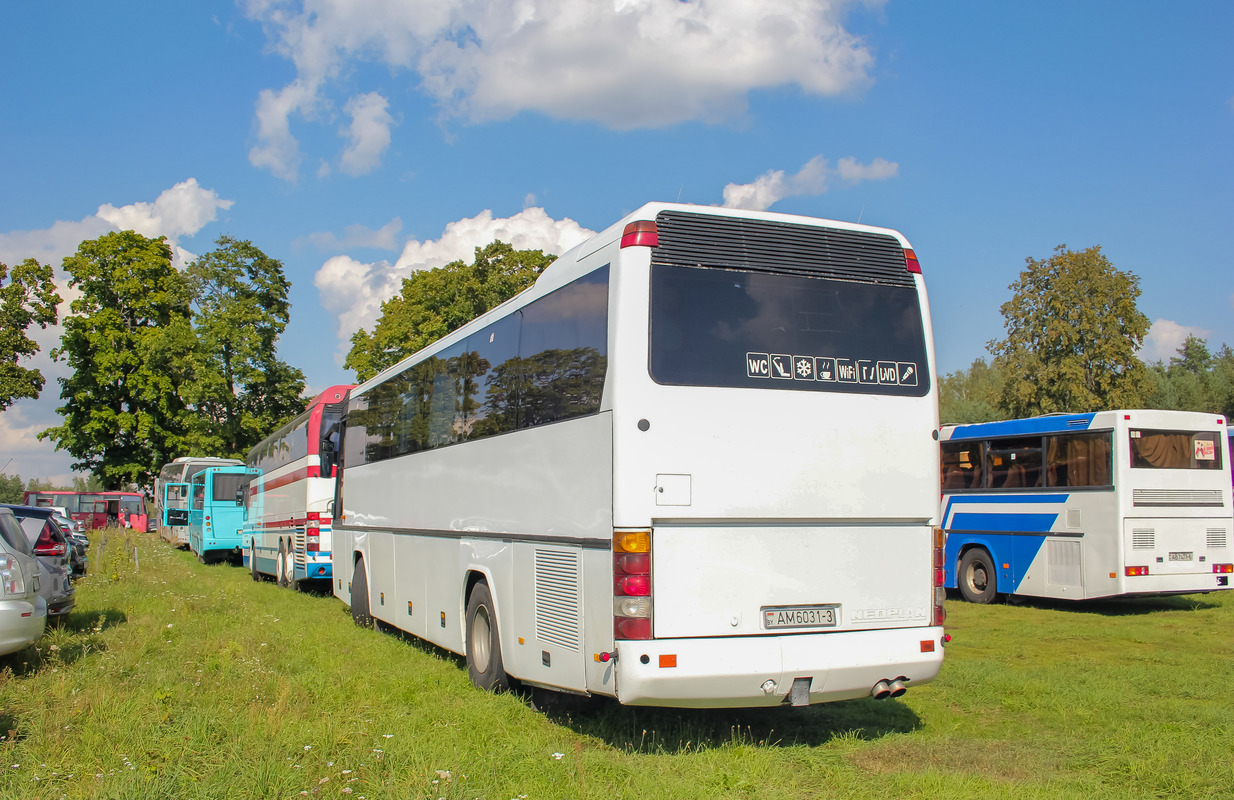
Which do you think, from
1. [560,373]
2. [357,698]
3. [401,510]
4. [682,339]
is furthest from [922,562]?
[401,510]

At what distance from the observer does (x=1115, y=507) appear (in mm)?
14938

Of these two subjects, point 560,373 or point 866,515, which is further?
point 560,373

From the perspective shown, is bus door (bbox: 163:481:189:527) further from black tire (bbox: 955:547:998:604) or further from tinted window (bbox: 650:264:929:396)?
tinted window (bbox: 650:264:929:396)

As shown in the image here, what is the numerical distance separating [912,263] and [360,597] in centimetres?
960

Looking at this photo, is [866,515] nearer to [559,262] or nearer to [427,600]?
[559,262]

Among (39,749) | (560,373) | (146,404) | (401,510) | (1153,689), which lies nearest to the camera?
(39,749)

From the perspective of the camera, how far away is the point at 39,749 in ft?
21.4

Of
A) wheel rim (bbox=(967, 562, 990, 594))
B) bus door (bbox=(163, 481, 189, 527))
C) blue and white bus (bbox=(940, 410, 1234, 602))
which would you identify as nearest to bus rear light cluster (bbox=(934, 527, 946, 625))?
blue and white bus (bbox=(940, 410, 1234, 602))

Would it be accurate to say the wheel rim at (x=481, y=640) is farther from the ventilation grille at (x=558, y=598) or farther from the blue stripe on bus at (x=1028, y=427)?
the blue stripe on bus at (x=1028, y=427)

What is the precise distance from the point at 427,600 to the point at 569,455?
4519 millimetres

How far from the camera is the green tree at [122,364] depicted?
4631cm

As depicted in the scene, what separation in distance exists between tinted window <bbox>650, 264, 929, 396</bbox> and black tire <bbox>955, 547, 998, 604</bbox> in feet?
36.5

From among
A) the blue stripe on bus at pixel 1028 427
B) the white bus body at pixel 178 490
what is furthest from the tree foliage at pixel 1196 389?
the white bus body at pixel 178 490

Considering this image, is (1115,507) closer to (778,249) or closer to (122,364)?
(778,249)
